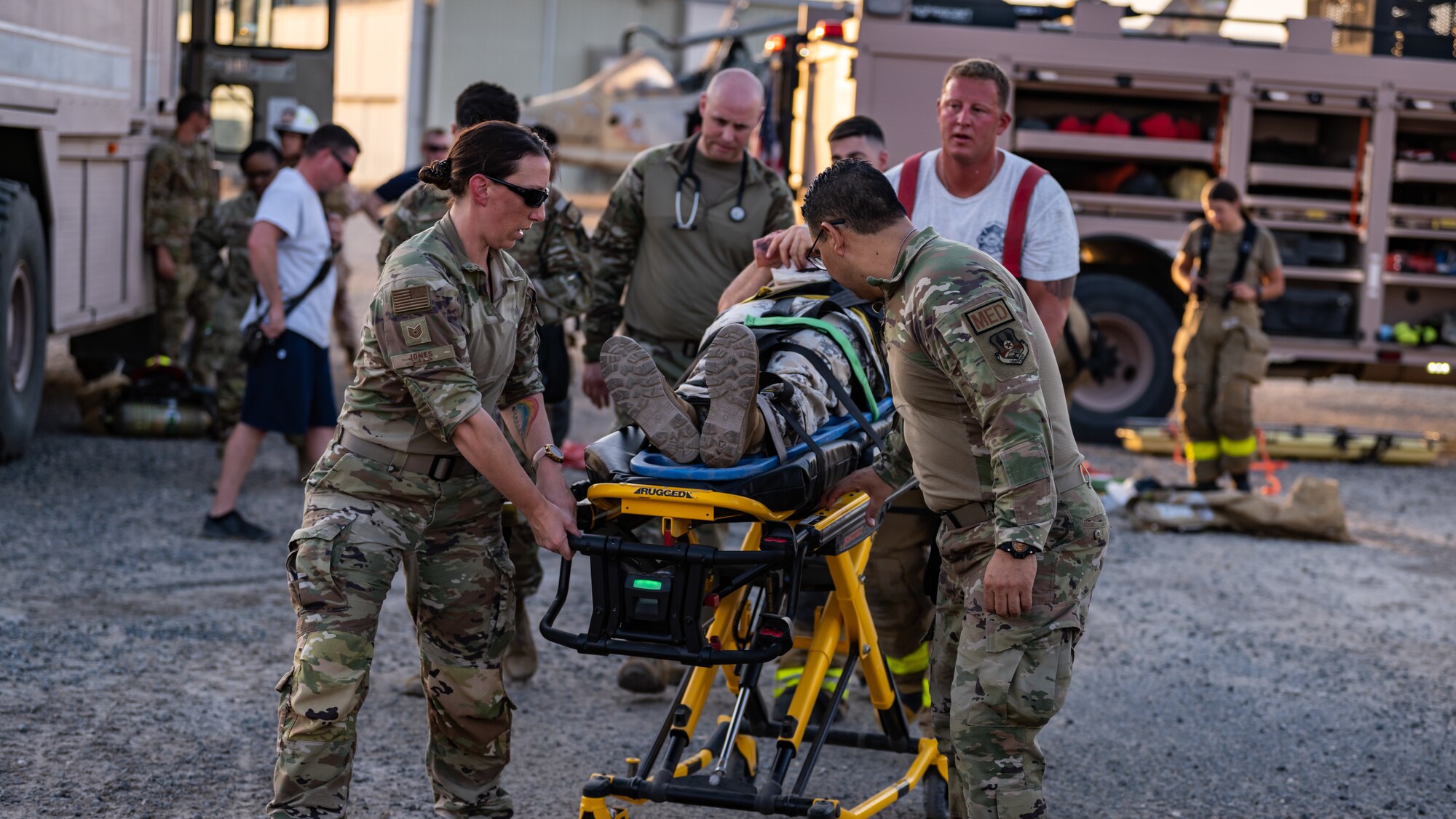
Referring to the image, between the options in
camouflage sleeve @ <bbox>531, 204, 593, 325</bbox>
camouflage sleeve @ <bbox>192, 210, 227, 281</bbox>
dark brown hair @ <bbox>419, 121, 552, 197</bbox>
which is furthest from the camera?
camouflage sleeve @ <bbox>192, 210, 227, 281</bbox>

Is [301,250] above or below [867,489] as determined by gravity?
above

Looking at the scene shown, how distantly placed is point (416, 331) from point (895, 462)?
3.96ft

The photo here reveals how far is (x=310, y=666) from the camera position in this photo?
330 cm

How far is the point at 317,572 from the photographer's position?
334 centimetres

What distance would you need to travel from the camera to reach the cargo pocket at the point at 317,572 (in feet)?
11.0

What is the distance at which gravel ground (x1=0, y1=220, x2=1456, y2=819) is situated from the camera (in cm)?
443

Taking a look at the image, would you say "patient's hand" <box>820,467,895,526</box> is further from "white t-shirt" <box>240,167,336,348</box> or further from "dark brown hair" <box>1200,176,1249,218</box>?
"dark brown hair" <box>1200,176,1249,218</box>

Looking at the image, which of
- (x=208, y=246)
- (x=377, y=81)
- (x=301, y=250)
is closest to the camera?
(x=301, y=250)

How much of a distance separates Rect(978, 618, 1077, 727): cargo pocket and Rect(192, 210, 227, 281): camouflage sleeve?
716cm

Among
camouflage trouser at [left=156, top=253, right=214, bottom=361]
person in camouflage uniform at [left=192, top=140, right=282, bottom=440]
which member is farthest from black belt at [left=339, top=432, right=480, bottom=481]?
camouflage trouser at [left=156, top=253, right=214, bottom=361]

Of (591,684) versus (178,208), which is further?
(178,208)

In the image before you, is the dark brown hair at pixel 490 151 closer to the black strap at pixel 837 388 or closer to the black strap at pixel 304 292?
the black strap at pixel 837 388

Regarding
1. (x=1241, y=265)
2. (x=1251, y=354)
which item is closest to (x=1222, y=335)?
(x=1251, y=354)

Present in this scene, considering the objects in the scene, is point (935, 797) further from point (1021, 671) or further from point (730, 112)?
point (730, 112)
